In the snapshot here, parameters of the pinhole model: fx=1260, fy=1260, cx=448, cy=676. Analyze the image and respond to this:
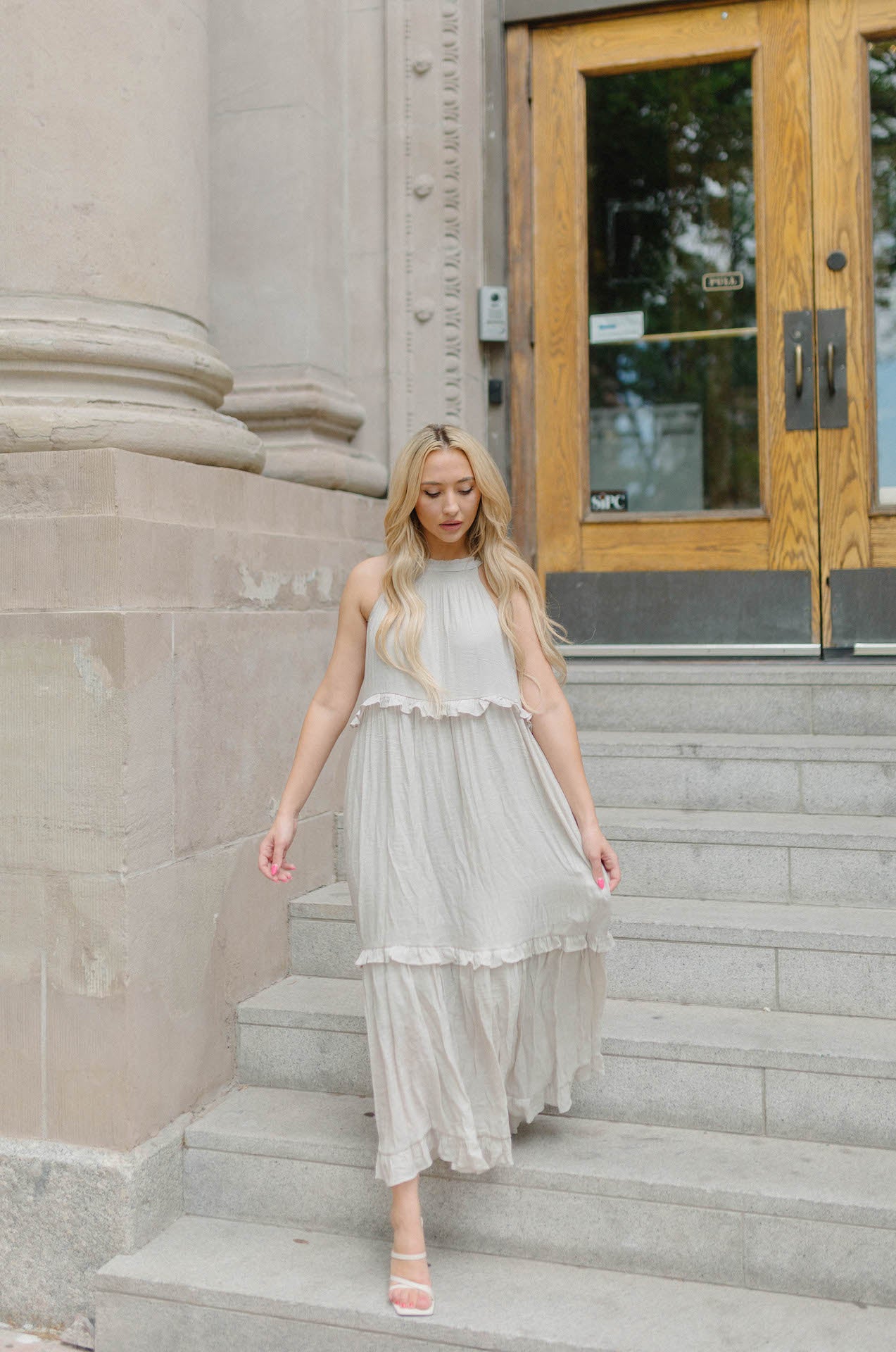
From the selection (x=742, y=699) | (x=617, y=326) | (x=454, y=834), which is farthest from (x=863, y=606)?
(x=454, y=834)

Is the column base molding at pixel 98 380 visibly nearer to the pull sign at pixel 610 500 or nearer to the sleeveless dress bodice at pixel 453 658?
the sleeveless dress bodice at pixel 453 658

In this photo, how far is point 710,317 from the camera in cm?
521

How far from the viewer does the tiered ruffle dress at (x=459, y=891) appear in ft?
8.89

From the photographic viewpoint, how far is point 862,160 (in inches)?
197

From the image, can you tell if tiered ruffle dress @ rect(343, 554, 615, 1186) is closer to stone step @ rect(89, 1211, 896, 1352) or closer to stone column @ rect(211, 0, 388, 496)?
stone step @ rect(89, 1211, 896, 1352)

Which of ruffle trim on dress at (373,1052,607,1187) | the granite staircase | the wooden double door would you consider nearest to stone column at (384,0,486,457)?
the wooden double door

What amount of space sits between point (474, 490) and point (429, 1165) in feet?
4.87

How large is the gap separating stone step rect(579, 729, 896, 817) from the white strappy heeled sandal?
1782 mm

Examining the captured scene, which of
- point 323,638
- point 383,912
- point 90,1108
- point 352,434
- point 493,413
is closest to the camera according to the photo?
point 383,912

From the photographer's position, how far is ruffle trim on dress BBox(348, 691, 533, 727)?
9.11 ft

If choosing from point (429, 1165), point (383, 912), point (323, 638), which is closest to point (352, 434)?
point (323, 638)

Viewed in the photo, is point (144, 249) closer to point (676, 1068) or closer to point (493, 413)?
point (493, 413)

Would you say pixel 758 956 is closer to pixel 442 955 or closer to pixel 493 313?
pixel 442 955

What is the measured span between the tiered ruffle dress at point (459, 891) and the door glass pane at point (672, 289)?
2.60 meters
